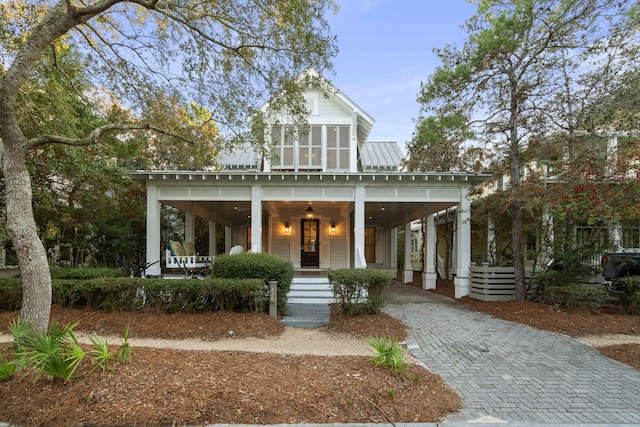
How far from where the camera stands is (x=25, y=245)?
4.06 metres

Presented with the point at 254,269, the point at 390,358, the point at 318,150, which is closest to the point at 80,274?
the point at 254,269

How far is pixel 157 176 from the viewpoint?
9.50 metres

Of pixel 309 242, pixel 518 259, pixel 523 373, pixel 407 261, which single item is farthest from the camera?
pixel 407 261

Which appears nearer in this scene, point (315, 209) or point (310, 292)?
point (310, 292)

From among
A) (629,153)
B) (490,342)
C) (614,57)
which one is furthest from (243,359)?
(614,57)

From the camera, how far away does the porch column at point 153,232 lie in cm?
948

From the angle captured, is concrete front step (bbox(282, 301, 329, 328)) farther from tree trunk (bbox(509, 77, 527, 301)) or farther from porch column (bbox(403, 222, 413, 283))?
porch column (bbox(403, 222, 413, 283))

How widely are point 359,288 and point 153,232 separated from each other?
20.8 ft

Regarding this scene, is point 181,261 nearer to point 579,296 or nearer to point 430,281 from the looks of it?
point 430,281

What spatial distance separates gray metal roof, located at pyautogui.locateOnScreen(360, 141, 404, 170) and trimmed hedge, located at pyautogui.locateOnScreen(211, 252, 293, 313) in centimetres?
845

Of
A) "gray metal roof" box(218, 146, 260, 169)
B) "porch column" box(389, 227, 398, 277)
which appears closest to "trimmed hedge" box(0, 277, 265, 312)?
"gray metal roof" box(218, 146, 260, 169)

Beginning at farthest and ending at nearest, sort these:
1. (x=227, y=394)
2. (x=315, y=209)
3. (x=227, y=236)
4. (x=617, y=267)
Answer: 1. (x=227, y=236)
2. (x=315, y=209)
3. (x=617, y=267)
4. (x=227, y=394)

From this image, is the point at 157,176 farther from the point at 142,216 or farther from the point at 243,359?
the point at 243,359

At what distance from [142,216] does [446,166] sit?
1238 cm
